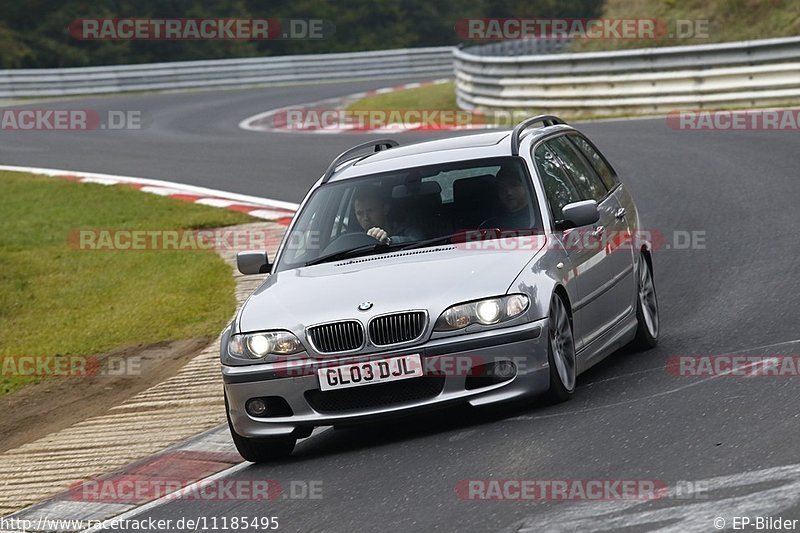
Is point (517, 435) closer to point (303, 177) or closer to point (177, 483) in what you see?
point (177, 483)

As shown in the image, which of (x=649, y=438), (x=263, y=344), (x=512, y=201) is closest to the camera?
(x=649, y=438)

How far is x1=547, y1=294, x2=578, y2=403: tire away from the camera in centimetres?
766

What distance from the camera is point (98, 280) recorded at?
14.7 metres

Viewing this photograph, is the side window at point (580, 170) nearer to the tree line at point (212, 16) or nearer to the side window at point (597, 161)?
the side window at point (597, 161)

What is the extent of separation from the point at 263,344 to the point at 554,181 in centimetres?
229

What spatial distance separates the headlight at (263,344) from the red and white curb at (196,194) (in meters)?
8.06

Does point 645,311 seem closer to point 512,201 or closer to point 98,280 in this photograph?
point 512,201

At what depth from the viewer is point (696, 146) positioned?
1909cm

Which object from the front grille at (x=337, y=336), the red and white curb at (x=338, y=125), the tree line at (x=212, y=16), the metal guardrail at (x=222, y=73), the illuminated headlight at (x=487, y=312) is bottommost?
the tree line at (x=212, y=16)

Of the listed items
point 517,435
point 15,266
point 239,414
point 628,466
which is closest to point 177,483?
point 239,414

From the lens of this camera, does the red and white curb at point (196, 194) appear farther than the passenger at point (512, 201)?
Yes

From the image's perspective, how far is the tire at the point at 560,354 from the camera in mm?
7660

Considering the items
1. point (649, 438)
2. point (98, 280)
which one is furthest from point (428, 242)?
point (98, 280)

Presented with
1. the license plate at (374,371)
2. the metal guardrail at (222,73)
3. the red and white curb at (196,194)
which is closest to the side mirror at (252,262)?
the license plate at (374,371)
